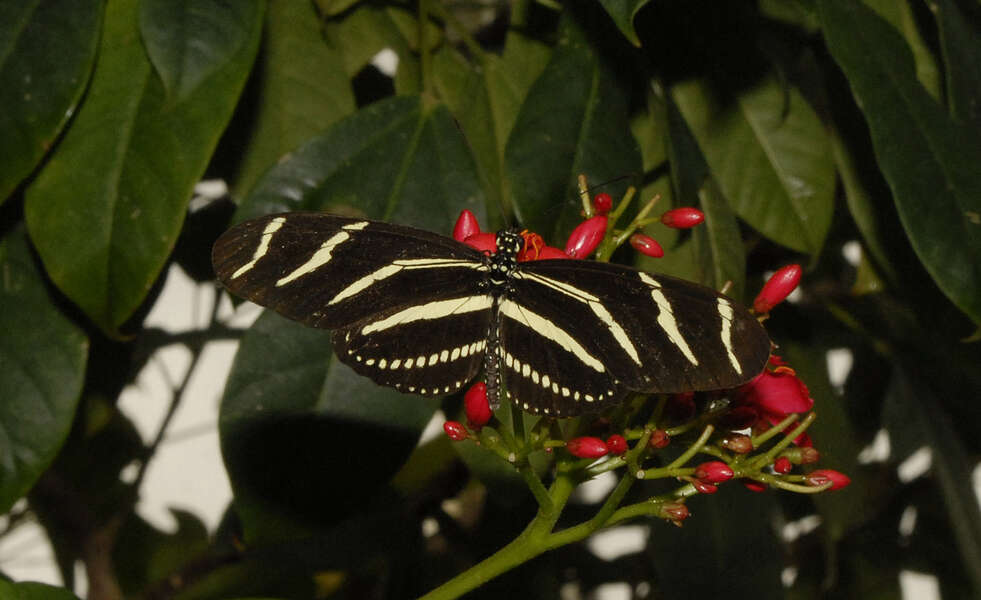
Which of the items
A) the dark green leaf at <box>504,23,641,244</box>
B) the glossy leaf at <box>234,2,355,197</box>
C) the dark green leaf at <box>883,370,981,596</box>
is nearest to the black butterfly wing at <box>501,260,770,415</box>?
the dark green leaf at <box>504,23,641,244</box>

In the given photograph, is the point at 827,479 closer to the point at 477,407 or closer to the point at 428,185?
the point at 477,407

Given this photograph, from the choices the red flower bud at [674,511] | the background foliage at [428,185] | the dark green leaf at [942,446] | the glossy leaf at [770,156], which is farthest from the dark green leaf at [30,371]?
the dark green leaf at [942,446]

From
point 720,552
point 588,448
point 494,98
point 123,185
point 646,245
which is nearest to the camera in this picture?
point 588,448

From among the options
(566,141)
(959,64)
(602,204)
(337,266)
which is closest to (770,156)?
(959,64)

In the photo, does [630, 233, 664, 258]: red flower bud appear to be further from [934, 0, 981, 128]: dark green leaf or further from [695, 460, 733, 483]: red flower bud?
[934, 0, 981, 128]: dark green leaf

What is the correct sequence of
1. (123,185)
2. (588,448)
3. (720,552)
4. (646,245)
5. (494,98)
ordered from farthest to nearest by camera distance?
1. (720,552)
2. (494,98)
3. (123,185)
4. (646,245)
5. (588,448)

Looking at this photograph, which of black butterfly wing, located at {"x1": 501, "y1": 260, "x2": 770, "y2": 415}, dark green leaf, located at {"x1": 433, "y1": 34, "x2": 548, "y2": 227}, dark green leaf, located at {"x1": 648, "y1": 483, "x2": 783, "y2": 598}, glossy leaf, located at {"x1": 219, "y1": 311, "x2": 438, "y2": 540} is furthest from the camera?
dark green leaf, located at {"x1": 648, "y1": 483, "x2": 783, "y2": 598}

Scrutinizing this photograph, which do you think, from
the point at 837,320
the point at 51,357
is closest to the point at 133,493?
the point at 51,357
